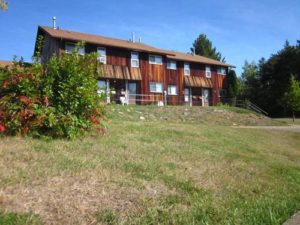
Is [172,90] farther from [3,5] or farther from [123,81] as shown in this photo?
[3,5]

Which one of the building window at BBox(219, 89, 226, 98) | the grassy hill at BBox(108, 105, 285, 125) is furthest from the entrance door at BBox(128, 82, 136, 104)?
the building window at BBox(219, 89, 226, 98)

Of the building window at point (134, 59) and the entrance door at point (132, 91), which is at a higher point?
the building window at point (134, 59)

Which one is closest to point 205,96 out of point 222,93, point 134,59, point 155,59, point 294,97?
point 222,93

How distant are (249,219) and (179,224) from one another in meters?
1.17

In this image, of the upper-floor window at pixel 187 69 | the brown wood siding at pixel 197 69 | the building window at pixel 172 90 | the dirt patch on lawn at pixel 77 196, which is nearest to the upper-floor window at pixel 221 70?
the brown wood siding at pixel 197 69

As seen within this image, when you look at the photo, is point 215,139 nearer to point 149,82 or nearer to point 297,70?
point 149,82

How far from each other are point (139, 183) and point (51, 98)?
391 centimetres

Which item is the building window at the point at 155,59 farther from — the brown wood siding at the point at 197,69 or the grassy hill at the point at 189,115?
the grassy hill at the point at 189,115

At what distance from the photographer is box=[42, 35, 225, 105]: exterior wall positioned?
34.7 m

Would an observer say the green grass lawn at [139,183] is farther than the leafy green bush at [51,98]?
No

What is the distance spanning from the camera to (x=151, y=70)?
38469 millimetres

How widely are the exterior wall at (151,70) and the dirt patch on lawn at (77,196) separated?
82.9 ft

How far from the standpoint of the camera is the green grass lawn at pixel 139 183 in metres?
6.02

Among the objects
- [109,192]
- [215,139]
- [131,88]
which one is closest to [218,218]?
[109,192]
